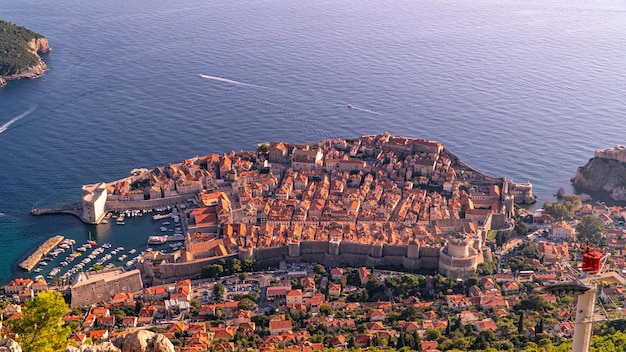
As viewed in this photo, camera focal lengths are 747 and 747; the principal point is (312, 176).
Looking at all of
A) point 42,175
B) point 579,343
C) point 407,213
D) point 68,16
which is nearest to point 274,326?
point 407,213

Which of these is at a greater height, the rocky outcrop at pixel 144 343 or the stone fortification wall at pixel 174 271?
the rocky outcrop at pixel 144 343

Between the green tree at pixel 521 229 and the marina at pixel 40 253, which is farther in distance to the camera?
the green tree at pixel 521 229

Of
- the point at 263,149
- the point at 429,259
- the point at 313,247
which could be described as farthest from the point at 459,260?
the point at 263,149

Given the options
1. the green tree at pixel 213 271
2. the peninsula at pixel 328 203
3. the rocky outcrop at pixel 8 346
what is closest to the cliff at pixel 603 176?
the peninsula at pixel 328 203

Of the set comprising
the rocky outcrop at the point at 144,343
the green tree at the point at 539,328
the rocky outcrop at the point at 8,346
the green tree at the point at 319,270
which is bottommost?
the green tree at the point at 319,270

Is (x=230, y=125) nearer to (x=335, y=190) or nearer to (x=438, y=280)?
(x=335, y=190)

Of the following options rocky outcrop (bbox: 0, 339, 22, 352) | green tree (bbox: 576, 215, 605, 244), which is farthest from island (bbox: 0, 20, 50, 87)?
rocky outcrop (bbox: 0, 339, 22, 352)

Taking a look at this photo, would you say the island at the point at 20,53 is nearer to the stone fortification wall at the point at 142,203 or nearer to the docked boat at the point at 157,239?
the stone fortification wall at the point at 142,203
